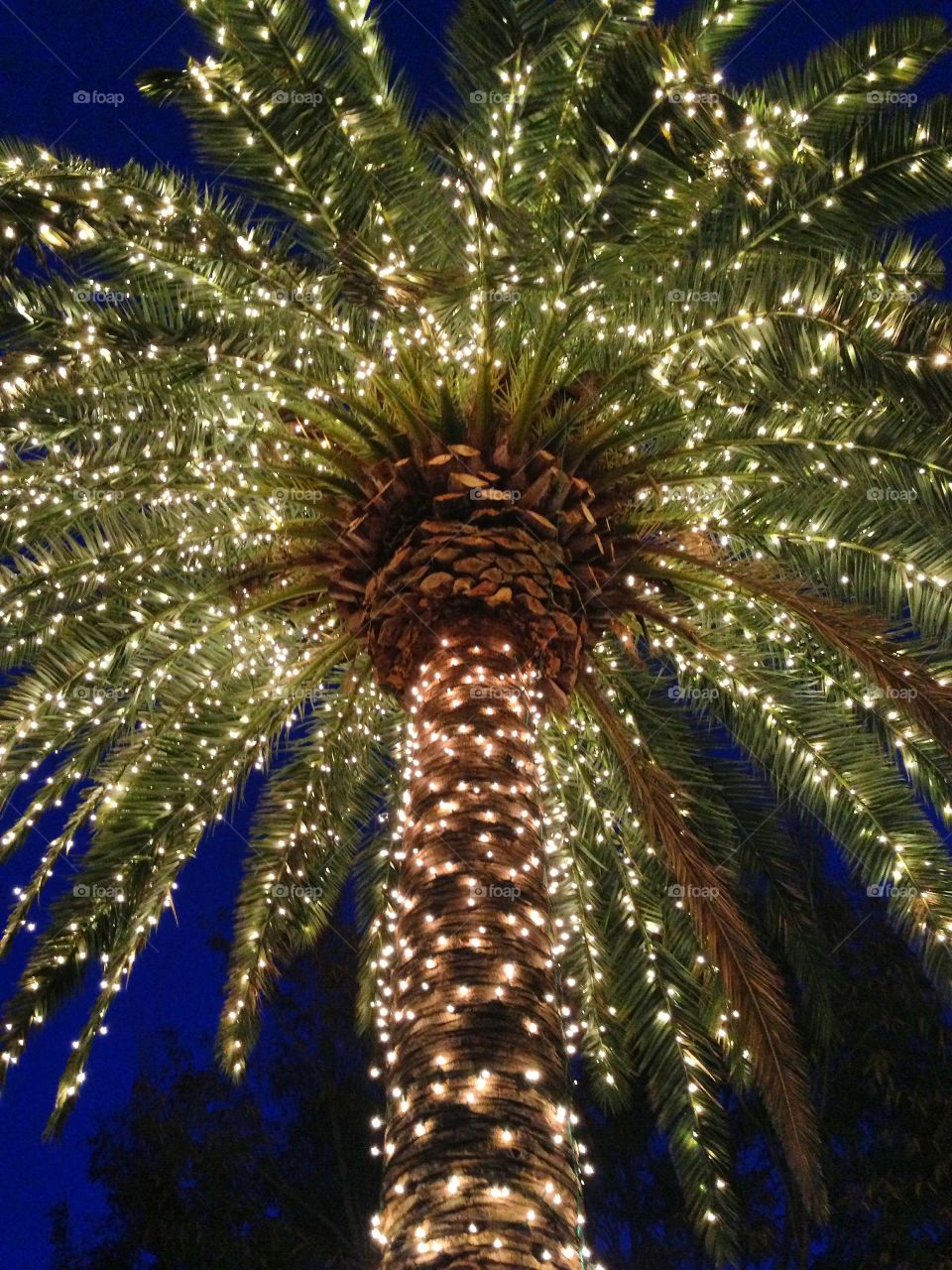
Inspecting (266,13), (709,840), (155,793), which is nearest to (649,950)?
(709,840)

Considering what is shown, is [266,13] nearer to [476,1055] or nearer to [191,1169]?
[476,1055]

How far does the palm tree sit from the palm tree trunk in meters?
0.02

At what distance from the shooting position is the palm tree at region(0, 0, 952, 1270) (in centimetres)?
475

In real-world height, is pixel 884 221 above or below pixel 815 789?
above

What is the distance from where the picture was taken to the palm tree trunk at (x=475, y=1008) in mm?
3359

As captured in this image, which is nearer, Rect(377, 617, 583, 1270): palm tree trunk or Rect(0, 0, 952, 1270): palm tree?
Rect(377, 617, 583, 1270): palm tree trunk

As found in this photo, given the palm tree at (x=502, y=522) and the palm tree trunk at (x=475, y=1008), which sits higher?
the palm tree at (x=502, y=522)

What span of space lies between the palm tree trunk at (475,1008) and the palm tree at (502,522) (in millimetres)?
19

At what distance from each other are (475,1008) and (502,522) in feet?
8.12

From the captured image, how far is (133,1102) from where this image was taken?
12617 millimetres

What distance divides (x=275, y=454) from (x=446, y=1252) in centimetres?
424

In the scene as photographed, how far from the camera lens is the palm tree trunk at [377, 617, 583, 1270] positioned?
336 centimetres

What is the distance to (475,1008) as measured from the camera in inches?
153

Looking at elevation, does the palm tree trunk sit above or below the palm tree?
below
